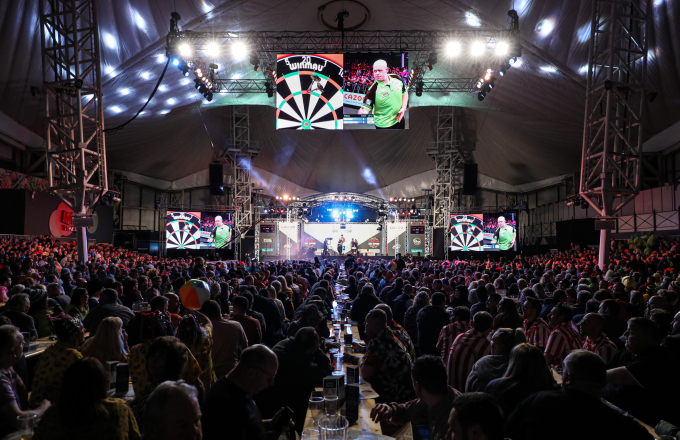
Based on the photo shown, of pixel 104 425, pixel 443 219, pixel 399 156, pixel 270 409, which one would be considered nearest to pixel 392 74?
pixel 443 219

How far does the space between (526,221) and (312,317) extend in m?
27.8

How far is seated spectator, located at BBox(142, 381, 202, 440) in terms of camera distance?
1881mm

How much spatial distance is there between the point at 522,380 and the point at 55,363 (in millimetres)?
2849

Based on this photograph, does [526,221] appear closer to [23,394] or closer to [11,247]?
[11,247]

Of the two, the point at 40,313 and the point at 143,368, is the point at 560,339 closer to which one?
the point at 143,368

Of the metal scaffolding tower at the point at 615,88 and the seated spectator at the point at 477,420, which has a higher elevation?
the metal scaffolding tower at the point at 615,88

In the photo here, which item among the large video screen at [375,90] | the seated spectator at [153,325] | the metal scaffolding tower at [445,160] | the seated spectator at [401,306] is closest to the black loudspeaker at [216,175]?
the large video screen at [375,90]

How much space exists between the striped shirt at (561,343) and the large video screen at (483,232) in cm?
1966

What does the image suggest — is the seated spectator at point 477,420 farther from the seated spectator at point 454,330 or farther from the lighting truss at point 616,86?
the lighting truss at point 616,86

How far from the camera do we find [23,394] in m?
3.08

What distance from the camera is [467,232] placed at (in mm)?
23844

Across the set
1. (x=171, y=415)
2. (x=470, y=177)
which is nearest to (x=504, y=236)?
(x=470, y=177)

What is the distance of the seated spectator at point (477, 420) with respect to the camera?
1831 millimetres

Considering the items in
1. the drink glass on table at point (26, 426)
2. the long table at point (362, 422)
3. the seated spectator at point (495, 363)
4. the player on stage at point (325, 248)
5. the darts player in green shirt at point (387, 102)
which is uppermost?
the darts player in green shirt at point (387, 102)
